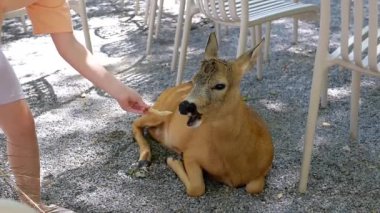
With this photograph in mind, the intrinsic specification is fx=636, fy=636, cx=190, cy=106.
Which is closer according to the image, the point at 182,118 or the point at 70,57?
the point at 70,57

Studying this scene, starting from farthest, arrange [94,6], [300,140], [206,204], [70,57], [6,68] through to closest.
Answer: [94,6] → [300,140] → [206,204] → [70,57] → [6,68]

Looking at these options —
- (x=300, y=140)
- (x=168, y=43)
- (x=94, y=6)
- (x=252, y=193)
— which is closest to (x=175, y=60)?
(x=168, y=43)

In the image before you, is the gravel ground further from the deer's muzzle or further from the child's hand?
the child's hand

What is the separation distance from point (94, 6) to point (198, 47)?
1.69m

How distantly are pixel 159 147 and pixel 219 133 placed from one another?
66cm

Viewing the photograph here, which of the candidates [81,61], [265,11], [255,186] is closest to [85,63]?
[81,61]

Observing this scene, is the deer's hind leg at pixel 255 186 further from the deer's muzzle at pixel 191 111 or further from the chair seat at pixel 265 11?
the chair seat at pixel 265 11

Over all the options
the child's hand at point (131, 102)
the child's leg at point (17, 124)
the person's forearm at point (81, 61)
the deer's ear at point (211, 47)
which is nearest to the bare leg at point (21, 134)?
the child's leg at point (17, 124)

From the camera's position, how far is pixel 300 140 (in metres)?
3.01

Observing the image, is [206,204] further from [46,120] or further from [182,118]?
[46,120]

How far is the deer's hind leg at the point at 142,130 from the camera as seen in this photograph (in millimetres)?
2854

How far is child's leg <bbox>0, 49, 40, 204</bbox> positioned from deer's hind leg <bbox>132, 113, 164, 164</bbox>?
0.87 m

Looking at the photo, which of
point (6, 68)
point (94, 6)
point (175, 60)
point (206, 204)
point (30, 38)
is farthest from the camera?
point (94, 6)

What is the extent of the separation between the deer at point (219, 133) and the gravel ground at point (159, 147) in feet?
0.22
